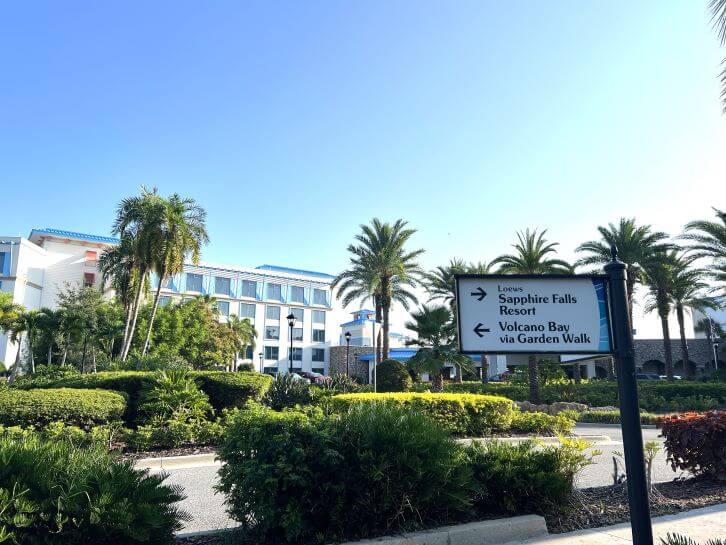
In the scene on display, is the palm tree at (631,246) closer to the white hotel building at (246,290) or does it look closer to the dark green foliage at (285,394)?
the dark green foliage at (285,394)

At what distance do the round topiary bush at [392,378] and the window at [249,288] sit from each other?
46.9 m

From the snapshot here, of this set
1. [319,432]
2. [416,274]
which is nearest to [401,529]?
[319,432]

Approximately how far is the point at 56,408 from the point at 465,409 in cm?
895

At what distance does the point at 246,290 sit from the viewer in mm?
71938

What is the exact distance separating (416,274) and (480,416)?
24.3 metres

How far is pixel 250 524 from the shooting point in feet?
14.3

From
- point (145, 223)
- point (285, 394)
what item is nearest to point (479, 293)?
point (285, 394)

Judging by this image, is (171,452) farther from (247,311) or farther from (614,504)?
(247,311)

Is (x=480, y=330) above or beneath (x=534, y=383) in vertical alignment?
above

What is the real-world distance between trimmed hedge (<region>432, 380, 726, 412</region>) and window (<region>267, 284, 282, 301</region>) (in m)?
44.1

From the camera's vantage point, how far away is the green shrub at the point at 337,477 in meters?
4.17

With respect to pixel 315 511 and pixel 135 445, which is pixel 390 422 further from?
pixel 135 445

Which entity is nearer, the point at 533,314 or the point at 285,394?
the point at 533,314

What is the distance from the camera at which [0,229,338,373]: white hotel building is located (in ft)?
180
